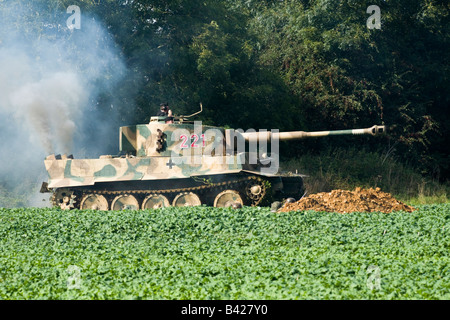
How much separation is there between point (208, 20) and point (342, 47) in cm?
571

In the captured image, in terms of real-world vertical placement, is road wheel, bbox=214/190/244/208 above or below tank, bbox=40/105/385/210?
below

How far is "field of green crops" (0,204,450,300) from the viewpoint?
A: 29.3 feet

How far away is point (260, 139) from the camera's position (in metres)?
20.5

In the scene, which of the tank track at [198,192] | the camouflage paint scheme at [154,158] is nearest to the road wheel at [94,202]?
the tank track at [198,192]

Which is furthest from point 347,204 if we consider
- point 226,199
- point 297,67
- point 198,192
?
point 297,67

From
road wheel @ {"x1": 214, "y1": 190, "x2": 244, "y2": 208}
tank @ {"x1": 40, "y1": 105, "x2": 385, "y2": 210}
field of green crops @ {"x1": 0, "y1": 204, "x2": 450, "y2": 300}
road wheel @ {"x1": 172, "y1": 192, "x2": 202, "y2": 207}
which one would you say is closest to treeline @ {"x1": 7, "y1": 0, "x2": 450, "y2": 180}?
tank @ {"x1": 40, "y1": 105, "x2": 385, "y2": 210}

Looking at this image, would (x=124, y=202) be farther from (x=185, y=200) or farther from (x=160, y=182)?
(x=185, y=200)

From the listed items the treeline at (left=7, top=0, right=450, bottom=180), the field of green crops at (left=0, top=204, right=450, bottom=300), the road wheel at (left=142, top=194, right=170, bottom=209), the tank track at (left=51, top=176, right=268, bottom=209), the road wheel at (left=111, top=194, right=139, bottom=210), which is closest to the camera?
the field of green crops at (left=0, top=204, right=450, bottom=300)

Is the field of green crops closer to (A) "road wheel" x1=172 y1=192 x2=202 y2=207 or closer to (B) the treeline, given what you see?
(A) "road wheel" x1=172 y1=192 x2=202 y2=207

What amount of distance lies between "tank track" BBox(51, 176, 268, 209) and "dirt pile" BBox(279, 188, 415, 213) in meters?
1.49

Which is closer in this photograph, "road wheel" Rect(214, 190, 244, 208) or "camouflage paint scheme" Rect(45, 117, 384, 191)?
"road wheel" Rect(214, 190, 244, 208)

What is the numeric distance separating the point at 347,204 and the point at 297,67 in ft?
46.9

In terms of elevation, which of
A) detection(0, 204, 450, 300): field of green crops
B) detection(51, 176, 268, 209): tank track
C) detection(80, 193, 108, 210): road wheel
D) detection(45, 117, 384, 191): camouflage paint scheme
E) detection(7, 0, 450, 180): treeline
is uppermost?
detection(7, 0, 450, 180): treeline
